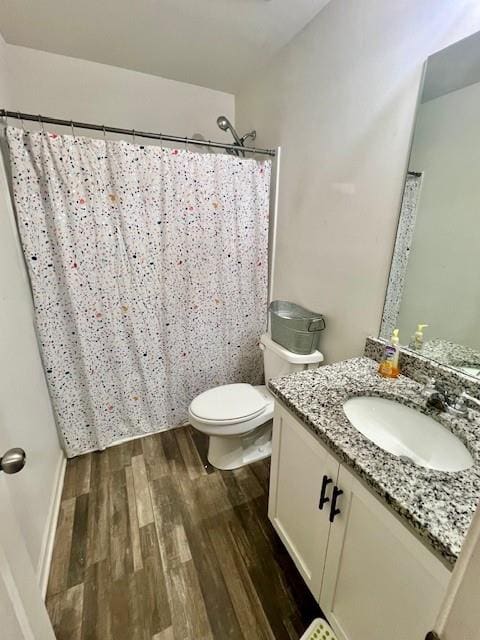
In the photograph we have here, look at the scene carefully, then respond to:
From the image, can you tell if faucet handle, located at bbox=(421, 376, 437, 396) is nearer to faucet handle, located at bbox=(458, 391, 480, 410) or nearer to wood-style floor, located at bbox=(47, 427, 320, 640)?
faucet handle, located at bbox=(458, 391, 480, 410)

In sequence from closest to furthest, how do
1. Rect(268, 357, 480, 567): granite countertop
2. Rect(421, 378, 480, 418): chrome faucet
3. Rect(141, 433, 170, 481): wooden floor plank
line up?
Rect(268, 357, 480, 567): granite countertop, Rect(421, 378, 480, 418): chrome faucet, Rect(141, 433, 170, 481): wooden floor plank

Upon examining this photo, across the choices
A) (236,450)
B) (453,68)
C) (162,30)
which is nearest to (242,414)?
(236,450)

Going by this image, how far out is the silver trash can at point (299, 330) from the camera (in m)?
1.51

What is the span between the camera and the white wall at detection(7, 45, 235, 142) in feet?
5.15

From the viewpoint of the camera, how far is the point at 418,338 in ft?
3.78

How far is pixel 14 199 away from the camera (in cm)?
134

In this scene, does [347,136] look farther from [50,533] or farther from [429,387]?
[50,533]

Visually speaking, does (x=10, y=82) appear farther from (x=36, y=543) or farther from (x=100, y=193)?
(x=36, y=543)

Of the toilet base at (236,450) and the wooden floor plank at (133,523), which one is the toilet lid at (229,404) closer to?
the toilet base at (236,450)

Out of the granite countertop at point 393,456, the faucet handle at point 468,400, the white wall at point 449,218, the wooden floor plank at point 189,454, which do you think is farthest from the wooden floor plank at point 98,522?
the white wall at point 449,218

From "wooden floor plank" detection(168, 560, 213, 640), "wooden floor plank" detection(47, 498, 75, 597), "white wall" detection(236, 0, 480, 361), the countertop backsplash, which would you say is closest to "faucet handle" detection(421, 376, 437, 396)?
the countertop backsplash

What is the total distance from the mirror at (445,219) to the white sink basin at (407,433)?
25 cm

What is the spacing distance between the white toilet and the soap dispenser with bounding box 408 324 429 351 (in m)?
0.48

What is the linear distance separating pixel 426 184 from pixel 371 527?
1153 mm
